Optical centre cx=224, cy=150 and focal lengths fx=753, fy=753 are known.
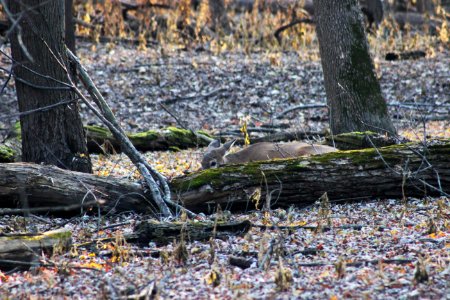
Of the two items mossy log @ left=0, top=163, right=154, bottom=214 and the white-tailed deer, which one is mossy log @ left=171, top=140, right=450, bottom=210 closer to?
mossy log @ left=0, top=163, right=154, bottom=214

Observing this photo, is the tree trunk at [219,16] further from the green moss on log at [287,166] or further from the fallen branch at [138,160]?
the green moss on log at [287,166]

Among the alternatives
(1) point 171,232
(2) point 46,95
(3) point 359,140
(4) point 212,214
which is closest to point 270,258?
(1) point 171,232

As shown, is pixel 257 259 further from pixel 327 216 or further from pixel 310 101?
pixel 310 101

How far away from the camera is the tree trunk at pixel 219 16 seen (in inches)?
733

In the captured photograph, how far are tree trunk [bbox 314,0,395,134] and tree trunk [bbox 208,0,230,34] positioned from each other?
9.01 metres

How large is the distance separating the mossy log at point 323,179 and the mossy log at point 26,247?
157 centimetres

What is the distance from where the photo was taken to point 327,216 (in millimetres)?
6266

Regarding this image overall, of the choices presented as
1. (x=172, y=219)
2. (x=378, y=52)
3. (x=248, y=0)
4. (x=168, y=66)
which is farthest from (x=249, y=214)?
(x=248, y=0)

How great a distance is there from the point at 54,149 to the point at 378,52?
10784mm

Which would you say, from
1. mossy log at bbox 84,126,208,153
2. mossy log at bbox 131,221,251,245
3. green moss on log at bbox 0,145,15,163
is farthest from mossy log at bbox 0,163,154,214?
mossy log at bbox 84,126,208,153

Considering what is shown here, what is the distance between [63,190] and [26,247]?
1425 mm

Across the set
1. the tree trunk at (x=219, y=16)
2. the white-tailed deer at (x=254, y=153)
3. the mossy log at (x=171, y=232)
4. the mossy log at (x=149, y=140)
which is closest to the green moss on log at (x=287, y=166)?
the mossy log at (x=171, y=232)

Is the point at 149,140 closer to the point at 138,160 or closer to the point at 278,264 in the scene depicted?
the point at 138,160

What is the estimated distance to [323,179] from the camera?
6.89 metres
